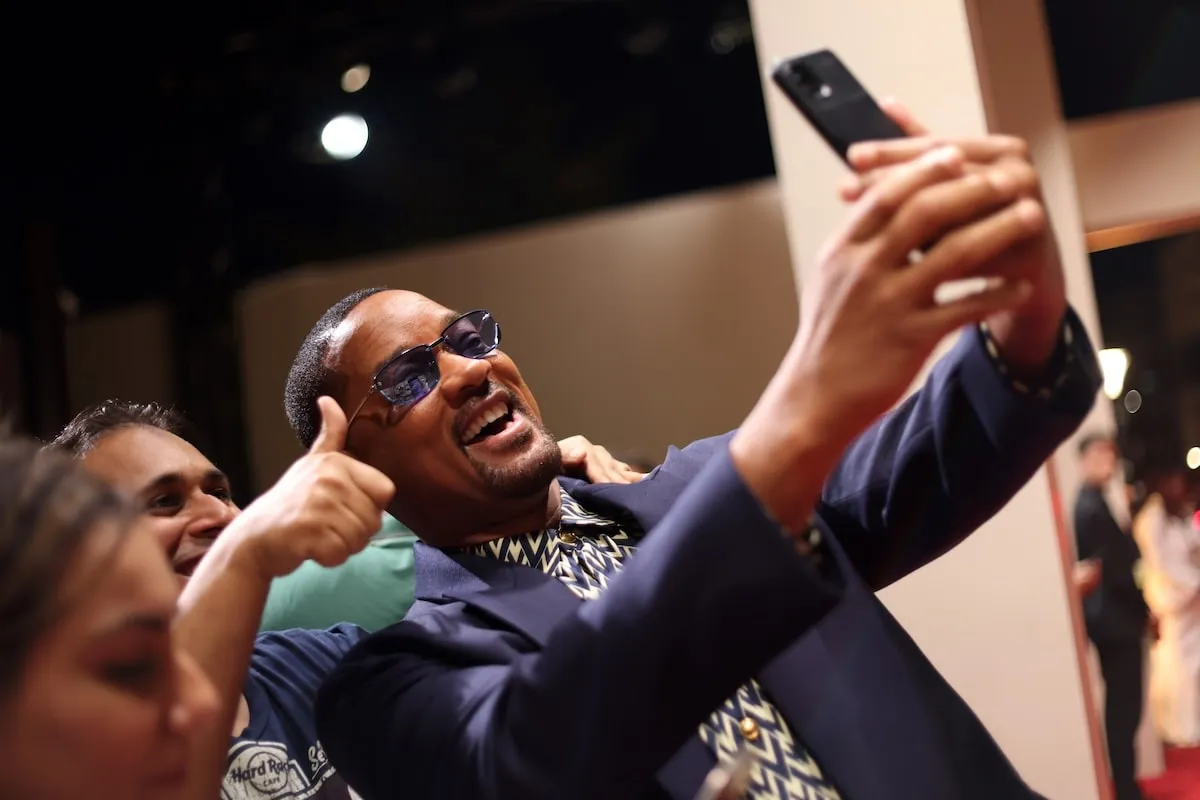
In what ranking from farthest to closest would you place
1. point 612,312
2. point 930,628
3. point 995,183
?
1. point 612,312
2. point 930,628
3. point 995,183

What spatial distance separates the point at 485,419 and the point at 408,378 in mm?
101

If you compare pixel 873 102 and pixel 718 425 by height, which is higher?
pixel 873 102

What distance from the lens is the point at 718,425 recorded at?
4.90 metres

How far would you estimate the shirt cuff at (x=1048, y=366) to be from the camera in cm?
83

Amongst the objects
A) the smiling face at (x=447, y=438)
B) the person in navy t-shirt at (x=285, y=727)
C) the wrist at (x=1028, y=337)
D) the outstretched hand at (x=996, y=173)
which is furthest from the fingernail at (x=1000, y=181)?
the person in navy t-shirt at (x=285, y=727)

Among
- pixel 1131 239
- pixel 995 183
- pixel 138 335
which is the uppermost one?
pixel 995 183

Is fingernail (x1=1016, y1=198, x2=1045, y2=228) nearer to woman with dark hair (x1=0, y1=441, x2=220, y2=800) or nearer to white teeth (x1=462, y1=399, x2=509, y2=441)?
woman with dark hair (x1=0, y1=441, x2=220, y2=800)

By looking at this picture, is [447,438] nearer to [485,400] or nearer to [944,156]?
[485,400]

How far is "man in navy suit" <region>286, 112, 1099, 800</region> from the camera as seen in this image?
690mm

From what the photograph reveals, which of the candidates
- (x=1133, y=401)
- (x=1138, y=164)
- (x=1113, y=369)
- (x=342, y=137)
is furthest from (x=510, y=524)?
(x=1133, y=401)

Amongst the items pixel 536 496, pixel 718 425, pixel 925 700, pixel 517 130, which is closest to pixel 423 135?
pixel 517 130

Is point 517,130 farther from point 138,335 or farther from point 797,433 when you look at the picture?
point 797,433

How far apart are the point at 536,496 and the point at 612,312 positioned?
144 inches

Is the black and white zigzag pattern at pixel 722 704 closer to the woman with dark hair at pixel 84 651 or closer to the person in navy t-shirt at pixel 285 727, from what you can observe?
the person in navy t-shirt at pixel 285 727
